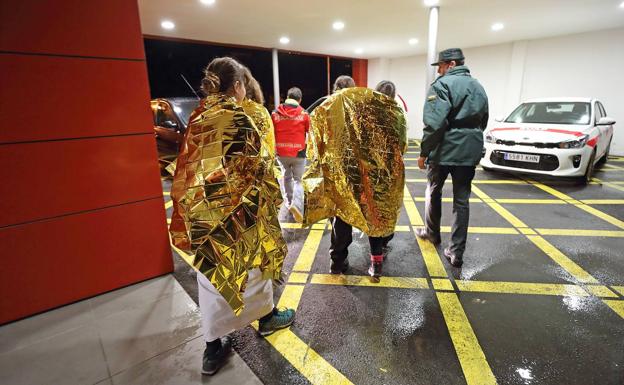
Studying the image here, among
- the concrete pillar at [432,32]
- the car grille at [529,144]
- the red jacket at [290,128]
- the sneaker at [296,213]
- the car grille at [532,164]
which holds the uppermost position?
the concrete pillar at [432,32]

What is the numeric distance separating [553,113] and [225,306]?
7346 millimetres

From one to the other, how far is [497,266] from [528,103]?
5.20 metres

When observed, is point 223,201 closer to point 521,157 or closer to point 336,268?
point 336,268

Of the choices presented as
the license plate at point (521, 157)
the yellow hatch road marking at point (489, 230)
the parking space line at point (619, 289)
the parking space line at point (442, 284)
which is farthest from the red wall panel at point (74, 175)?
the license plate at point (521, 157)

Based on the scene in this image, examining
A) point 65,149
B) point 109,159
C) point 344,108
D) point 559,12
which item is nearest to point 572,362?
point 344,108

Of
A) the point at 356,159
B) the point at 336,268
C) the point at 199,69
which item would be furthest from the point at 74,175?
the point at 199,69

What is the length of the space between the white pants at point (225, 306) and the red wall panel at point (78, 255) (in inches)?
44.4

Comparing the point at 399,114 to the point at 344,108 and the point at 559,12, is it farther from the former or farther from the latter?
the point at 559,12

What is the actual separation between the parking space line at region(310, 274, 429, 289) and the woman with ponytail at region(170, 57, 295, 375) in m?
1.08

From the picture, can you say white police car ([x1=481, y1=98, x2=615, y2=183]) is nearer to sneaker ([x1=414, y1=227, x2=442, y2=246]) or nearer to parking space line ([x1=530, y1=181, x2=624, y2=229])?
parking space line ([x1=530, y1=181, x2=624, y2=229])

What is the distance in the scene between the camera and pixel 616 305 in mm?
2359

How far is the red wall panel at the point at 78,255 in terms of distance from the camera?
2230 mm

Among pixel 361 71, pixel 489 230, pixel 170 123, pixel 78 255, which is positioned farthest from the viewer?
pixel 361 71

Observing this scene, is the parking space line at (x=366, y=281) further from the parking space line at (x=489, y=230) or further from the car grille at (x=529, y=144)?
the car grille at (x=529, y=144)
